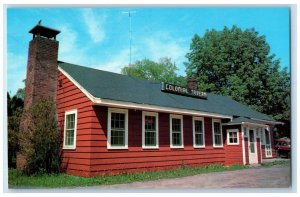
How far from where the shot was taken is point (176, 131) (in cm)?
1509

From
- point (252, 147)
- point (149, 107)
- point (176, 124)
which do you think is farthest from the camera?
point (252, 147)

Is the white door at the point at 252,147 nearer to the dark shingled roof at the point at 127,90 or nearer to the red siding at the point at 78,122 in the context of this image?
the dark shingled roof at the point at 127,90

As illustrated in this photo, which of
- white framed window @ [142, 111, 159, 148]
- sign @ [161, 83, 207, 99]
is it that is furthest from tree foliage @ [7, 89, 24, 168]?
sign @ [161, 83, 207, 99]

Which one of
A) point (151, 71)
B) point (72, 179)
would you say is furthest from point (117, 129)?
point (151, 71)

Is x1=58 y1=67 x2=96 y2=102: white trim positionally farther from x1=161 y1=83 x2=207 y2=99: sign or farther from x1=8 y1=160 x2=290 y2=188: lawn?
x1=161 y1=83 x2=207 y2=99: sign

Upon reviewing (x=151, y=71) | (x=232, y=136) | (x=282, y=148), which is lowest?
(x=282, y=148)

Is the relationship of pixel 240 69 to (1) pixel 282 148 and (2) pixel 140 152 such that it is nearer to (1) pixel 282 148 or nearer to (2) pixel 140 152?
(1) pixel 282 148

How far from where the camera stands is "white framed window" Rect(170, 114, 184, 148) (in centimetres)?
1481

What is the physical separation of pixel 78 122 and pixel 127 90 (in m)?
2.73

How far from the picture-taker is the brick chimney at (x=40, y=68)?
13.7 metres

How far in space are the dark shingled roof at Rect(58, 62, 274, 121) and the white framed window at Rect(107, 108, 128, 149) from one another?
636 mm

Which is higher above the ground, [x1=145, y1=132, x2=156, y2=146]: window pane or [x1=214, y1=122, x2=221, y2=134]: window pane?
[x1=214, y1=122, x2=221, y2=134]: window pane

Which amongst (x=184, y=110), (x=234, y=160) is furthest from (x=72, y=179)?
(x=234, y=160)

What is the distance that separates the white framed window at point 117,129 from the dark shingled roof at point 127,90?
64 cm
